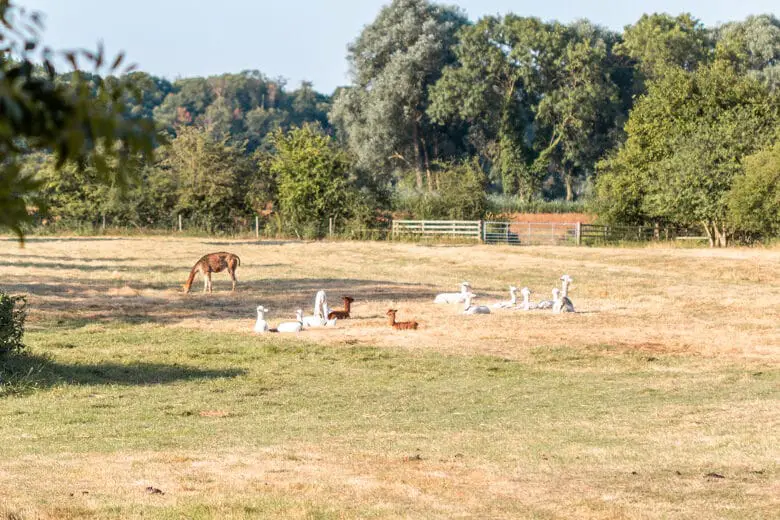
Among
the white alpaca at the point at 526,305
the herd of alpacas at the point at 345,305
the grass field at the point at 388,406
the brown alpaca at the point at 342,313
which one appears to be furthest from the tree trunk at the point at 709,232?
the brown alpaca at the point at 342,313

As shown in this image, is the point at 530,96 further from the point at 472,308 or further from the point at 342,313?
the point at 342,313

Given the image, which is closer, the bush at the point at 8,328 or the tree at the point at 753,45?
the bush at the point at 8,328

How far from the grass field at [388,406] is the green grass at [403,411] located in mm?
46

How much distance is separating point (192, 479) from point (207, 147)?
6350cm

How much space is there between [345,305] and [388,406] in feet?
33.4

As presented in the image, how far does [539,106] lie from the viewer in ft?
283

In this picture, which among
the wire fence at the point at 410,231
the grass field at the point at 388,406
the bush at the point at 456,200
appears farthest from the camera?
the bush at the point at 456,200

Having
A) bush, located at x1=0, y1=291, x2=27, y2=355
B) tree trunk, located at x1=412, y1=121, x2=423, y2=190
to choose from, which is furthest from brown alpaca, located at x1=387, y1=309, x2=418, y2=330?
tree trunk, located at x1=412, y1=121, x2=423, y2=190

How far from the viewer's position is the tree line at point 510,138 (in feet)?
199

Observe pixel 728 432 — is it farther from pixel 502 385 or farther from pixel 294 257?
pixel 294 257

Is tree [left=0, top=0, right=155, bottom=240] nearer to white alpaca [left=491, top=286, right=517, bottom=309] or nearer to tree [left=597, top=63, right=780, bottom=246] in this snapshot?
white alpaca [left=491, top=286, right=517, bottom=309]

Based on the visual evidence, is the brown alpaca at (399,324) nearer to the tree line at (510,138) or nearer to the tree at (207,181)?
the tree line at (510,138)

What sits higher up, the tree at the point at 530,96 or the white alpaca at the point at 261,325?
the tree at the point at 530,96

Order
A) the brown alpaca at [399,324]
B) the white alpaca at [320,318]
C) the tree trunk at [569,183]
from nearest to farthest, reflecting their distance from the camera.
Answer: the brown alpaca at [399,324], the white alpaca at [320,318], the tree trunk at [569,183]
